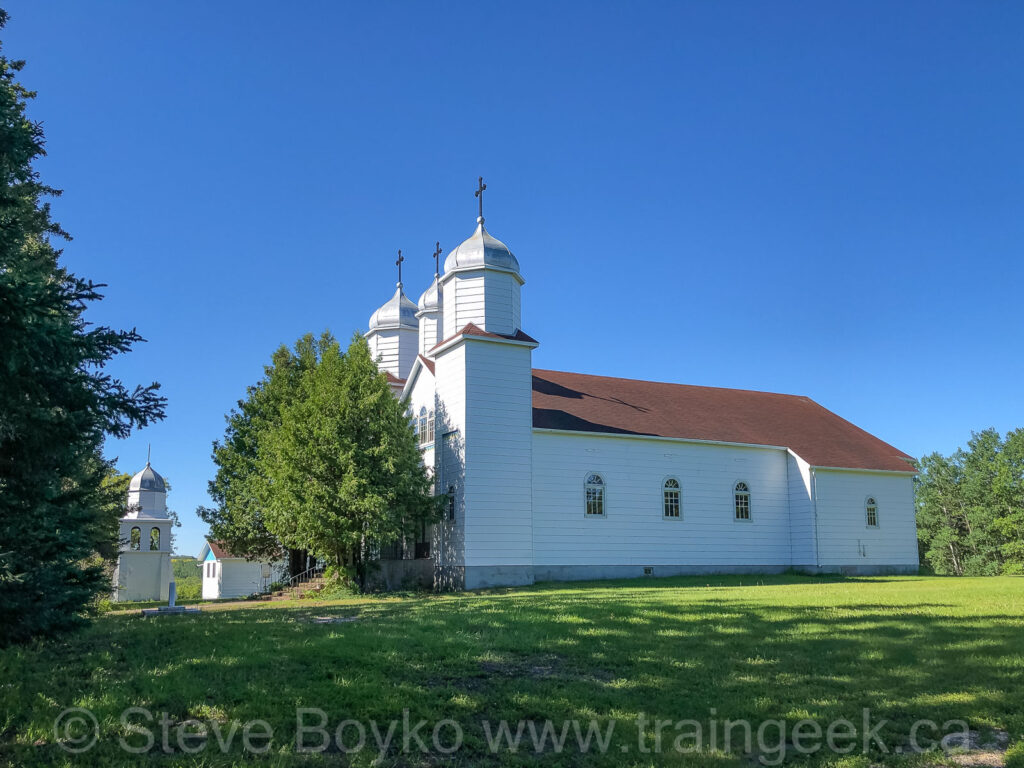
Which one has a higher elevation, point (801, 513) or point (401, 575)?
point (801, 513)

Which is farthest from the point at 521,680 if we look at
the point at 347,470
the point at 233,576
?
the point at 233,576

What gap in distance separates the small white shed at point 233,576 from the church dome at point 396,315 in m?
16.8

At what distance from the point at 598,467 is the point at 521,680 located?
19.5 m

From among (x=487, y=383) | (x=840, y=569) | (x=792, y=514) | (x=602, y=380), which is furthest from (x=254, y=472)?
(x=840, y=569)

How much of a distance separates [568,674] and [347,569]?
679 inches

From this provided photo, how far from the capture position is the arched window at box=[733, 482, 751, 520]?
103 feet

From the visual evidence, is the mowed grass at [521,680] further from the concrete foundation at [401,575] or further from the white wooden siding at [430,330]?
the white wooden siding at [430,330]

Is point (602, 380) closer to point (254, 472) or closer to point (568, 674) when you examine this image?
point (254, 472)

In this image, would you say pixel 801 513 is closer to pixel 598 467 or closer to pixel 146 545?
pixel 598 467

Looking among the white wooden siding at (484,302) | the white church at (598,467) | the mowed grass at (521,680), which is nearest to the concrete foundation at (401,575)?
the white church at (598,467)

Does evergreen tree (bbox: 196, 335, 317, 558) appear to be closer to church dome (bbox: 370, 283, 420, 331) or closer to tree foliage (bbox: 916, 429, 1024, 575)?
church dome (bbox: 370, 283, 420, 331)

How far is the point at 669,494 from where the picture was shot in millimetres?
29938

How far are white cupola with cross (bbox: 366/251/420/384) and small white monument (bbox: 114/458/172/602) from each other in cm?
1294

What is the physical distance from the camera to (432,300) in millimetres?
34750
